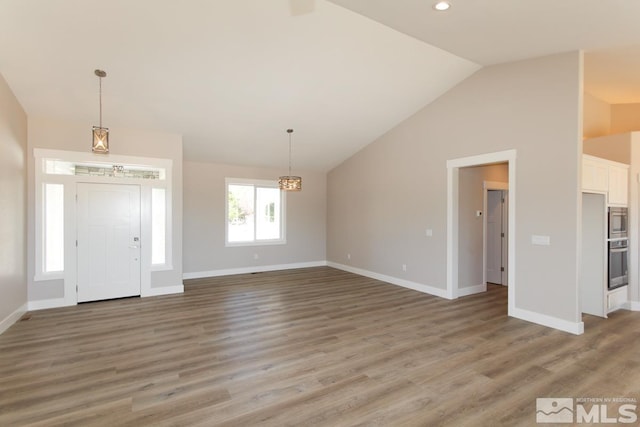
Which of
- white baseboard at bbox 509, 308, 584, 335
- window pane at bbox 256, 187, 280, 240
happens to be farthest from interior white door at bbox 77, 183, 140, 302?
white baseboard at bbox 509, 308, 584, 335

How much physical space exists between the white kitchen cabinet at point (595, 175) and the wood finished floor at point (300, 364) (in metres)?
1.86

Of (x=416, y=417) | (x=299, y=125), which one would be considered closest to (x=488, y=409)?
(x=416, y=417)

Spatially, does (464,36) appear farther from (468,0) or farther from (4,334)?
(4,334)

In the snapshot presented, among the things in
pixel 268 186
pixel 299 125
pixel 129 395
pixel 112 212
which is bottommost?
pixel 129 395

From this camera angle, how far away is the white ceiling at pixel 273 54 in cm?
333

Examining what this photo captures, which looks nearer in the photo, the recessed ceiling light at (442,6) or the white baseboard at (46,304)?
the recessed ceiling light at (442,6)

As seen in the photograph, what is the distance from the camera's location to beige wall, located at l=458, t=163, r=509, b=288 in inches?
228

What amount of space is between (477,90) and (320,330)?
442cm

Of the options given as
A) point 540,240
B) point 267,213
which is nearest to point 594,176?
point 540,240

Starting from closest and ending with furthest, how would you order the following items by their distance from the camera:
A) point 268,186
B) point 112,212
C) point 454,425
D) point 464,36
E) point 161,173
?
1. point 454,425
2. point 464,36
3. point 112,212
4. point 161,173
5. point 268,186

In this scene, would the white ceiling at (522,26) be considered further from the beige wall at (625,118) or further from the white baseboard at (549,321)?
the white baseboard at (549,321)

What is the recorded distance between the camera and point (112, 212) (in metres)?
5.54

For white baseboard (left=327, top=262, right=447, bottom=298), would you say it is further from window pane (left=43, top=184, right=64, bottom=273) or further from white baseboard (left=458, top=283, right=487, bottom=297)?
window pane (left=43, top=184, right=64, bottom=273)

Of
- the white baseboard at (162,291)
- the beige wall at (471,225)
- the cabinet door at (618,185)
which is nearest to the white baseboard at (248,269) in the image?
the white baseboard at (162,291)
